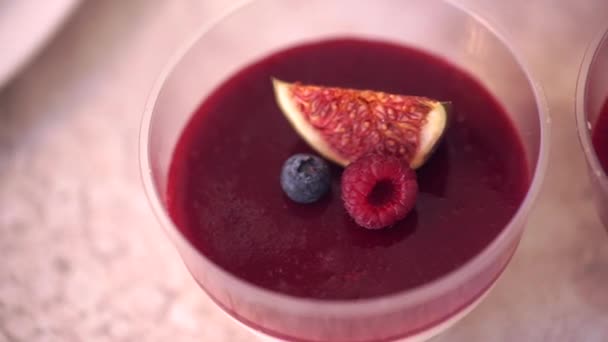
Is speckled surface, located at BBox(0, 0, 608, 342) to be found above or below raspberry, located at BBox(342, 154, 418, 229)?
below

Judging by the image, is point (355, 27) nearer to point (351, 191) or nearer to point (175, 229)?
point (351, 191)

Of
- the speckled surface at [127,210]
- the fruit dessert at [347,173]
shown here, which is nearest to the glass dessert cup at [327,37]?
the fruit dessert at [347,173]

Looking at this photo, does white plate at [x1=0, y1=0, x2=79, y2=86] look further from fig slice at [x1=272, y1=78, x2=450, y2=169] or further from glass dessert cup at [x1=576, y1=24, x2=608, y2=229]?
glass dessert cup at [x1=576, y1=24, x2=608, y2=229]

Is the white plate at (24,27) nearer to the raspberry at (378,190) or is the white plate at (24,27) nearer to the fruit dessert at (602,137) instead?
the raspberry at (378,190)

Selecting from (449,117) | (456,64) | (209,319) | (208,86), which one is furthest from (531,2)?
(209,319)

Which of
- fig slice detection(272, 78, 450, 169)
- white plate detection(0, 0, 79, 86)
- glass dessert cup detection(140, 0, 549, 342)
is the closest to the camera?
glass dessert cup detection(140, 0, 549, 342)

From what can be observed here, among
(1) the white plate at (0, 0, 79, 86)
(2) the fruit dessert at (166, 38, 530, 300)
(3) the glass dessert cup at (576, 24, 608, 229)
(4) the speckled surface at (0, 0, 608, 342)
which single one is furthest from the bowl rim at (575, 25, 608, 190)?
(1) the white plate at (0, 0, 79, 86)

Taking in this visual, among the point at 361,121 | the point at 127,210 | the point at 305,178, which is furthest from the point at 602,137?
the point at 127,210
